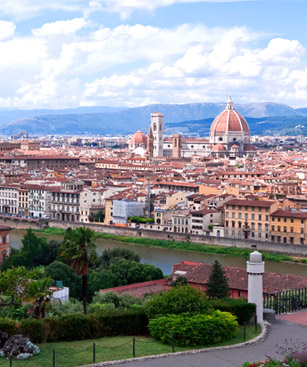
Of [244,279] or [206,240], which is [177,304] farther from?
[206,240]

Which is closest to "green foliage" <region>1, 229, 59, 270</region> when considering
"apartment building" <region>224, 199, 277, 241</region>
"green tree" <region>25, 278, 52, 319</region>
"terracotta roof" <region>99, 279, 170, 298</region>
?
"terracotta roof" <region>99, 279, 170, 298</region>

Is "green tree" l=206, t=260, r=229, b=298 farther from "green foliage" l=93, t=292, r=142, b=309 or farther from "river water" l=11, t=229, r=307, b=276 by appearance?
"river water" l=11, t=229, r=307, b=276

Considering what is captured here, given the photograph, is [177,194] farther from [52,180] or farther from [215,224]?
[52,180]

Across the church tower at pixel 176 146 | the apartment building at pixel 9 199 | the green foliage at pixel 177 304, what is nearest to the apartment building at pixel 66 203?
the apartment building at pixel 9 199

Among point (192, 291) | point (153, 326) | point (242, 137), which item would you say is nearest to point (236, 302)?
point (192, 291)

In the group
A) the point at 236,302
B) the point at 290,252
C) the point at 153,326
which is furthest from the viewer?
the point at 290,252

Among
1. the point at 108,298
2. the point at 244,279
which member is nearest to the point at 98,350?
the point at 108,298
